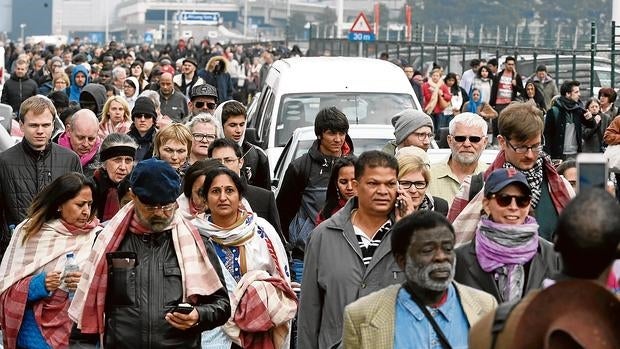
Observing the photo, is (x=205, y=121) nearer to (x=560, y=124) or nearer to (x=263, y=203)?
(x=263, y=203)

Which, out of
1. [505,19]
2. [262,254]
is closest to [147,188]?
[262,254]

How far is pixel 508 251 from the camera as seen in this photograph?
7.05 m

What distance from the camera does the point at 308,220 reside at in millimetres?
→ 11523

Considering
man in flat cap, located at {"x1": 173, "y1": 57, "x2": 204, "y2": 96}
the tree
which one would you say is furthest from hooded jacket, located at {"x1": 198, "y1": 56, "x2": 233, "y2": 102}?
the tree

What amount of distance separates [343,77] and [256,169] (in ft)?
18.6

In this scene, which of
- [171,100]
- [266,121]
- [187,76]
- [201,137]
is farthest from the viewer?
[187,76]

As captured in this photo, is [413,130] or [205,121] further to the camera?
[205,121]

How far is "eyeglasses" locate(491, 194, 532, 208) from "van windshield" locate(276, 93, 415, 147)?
997cm

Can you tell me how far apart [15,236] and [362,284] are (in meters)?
2.18

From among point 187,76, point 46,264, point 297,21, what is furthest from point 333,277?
point 297,21

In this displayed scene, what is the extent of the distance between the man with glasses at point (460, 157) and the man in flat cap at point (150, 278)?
9.42 ft

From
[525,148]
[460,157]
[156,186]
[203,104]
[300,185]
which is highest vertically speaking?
[525,148]

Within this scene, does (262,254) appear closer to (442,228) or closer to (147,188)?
(147,188)

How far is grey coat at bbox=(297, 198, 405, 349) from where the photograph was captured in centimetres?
750
